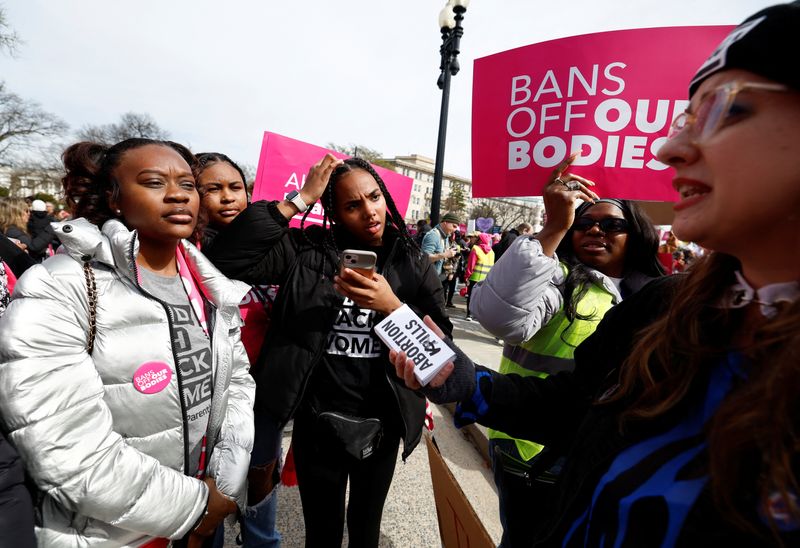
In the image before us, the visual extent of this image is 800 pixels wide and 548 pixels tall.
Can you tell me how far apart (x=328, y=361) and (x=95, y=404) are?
85 centimetres

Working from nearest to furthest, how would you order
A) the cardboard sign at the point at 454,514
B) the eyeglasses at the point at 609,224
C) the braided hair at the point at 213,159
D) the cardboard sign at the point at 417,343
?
the cardboard sign at the point at 454,514, the cardboard sign at the point at 417,343, the eyeglasses at the point at 609,224, the braided hair at the point at 213,159

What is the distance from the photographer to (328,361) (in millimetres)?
1768

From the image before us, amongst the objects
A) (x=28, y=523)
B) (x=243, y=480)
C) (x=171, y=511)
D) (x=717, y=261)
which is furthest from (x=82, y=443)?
(x=717, y=261)

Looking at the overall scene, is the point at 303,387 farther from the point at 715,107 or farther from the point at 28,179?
the point at 28,179

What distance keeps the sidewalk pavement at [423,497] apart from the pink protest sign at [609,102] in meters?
2.25

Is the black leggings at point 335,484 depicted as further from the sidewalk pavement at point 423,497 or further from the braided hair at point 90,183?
the braided hair at point 90,183

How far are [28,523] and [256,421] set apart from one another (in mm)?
1003

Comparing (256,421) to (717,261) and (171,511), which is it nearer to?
(171,511)

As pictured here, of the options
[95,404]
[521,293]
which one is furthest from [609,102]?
[95,404]

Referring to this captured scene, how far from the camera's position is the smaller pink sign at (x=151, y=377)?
1.24 metres

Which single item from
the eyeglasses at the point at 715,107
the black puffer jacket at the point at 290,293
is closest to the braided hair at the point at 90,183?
the black puffer jacket at the point at 290,293

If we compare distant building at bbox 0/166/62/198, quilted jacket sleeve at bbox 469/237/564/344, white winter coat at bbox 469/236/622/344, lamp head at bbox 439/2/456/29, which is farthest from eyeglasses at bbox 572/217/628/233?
distant building at bbox 0/166/62/198

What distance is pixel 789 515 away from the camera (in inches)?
21.8

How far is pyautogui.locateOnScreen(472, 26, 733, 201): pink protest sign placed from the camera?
5.74 ft
